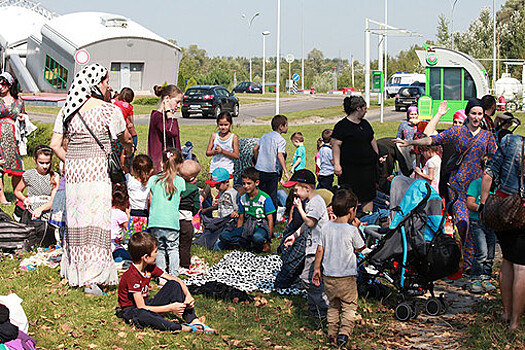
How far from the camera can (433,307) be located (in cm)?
743

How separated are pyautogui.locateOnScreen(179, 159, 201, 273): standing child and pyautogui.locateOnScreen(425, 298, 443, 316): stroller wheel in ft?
10.0

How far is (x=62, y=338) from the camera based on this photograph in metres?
6.33

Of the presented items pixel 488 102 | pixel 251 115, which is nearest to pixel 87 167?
pixel 488 102

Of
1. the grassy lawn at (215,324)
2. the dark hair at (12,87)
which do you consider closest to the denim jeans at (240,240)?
the grassy lawn at (215,324)

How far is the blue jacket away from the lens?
22.9 feet

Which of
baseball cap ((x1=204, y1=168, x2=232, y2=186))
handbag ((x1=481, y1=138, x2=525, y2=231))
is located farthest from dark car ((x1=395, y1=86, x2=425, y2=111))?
handbag ((x1=481, y1=138, x2=525, y2=231))

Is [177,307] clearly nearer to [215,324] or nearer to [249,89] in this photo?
[215,324]

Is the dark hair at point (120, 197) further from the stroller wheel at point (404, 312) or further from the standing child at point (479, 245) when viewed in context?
the standing child at point (479, 245)

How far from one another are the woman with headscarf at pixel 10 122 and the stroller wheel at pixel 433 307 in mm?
7171

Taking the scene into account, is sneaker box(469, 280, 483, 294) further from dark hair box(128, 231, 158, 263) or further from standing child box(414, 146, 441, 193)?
dark hair box(128, 231, 158, 263)

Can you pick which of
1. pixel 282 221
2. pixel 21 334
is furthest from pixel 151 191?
pixel 282 221

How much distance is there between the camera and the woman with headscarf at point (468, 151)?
8.42 m

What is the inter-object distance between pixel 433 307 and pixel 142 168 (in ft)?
12.9

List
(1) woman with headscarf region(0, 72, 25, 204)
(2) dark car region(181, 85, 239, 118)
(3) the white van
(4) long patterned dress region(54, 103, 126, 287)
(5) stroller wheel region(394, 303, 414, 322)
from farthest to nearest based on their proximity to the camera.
Result: (3) the white van < (2) dark car region(181, 85, 239, 118) < (1) woman with headscarf region(0, 72, 25, 204) < (4) long patterned dress region(54, 103, 126, 287) < (5) stroller wheel region(394, 303, 414, 322)
